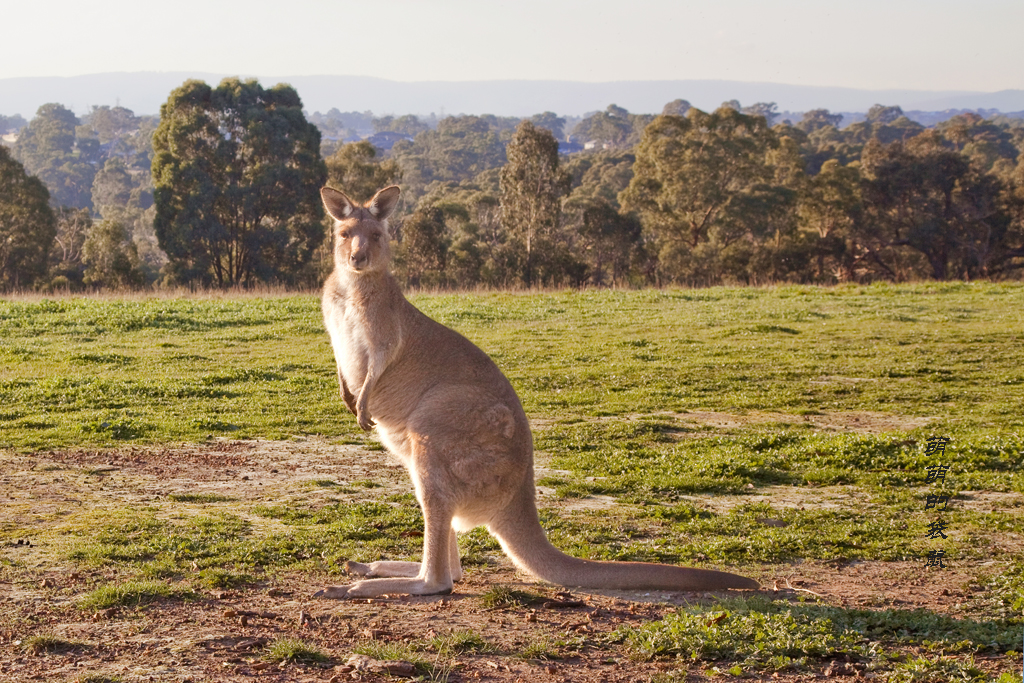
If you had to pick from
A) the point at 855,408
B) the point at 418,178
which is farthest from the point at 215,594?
the point at 418,178

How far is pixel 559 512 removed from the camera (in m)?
5.91

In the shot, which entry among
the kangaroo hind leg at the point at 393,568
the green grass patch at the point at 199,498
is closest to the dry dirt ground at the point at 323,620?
the kangaroo hind leg at the point at 393,568

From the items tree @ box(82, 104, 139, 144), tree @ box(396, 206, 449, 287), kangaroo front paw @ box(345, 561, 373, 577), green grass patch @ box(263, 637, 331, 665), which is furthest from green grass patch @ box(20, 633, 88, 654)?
tree @ box(82, 104, 139, 144)

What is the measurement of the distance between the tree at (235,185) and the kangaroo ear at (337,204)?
28.6 metres

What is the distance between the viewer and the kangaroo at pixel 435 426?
4.21 meters

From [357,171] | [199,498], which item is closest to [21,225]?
[357,171]

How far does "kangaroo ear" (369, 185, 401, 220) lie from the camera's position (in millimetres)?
4637

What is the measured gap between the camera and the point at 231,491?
245 inches

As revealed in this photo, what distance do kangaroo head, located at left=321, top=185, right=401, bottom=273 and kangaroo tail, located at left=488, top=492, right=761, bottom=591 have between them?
142 centimetres

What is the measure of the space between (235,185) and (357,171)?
18.3ft

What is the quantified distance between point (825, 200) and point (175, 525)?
35.6m

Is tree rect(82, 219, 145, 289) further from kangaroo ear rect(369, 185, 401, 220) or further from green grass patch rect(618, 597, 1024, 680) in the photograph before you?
green grass patch rect(618, 597, 1024, 680)

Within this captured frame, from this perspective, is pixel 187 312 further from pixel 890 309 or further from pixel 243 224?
pixel 243 224

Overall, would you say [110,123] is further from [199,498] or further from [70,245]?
[199,498]
